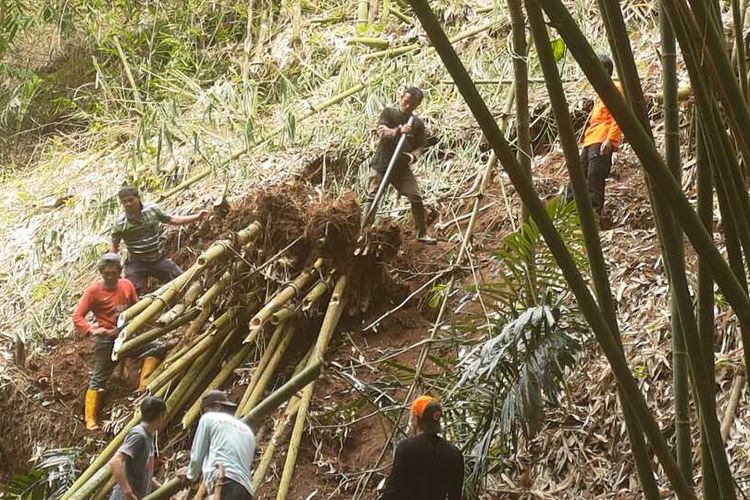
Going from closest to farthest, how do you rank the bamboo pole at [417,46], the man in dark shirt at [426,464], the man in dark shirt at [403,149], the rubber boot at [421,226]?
the man in dark shirt at [426,464]
the man in dark shirt at [403,149]
the rubber boot at [421,226]
the bamboo pole at [417,46]

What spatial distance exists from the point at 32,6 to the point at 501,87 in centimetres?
563

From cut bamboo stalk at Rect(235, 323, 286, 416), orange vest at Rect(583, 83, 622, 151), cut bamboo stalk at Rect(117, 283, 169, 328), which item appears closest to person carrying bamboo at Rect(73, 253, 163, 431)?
cut bamboo stalk at Rect(117, 283, 169, 328)

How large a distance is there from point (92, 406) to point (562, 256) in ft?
16.1

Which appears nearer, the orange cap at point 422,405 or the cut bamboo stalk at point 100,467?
the orange cap at point 422,405

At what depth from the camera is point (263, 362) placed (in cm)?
616

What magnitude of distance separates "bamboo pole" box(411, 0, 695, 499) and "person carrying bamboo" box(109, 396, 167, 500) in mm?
2759

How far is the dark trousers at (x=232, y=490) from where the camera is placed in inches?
174

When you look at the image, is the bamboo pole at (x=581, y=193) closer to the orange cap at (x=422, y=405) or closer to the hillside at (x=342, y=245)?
the hillside at (x=342, y=245)

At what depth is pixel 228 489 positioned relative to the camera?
4.42 metres

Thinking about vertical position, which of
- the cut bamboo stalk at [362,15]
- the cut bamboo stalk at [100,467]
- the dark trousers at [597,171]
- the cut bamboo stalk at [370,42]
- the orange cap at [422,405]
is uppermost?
the cut bamboo stalk at [362,15]

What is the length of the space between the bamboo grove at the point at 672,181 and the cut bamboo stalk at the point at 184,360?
13.4 ft

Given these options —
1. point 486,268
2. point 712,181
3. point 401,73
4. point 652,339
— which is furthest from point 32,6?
point 712,181

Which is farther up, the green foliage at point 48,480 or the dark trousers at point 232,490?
the dark trousers at point 232,490

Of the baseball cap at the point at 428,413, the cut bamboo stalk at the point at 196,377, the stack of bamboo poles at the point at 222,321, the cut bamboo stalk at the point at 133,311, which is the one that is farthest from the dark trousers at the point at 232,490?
the cut bamboo stalk at the point at 133,311
